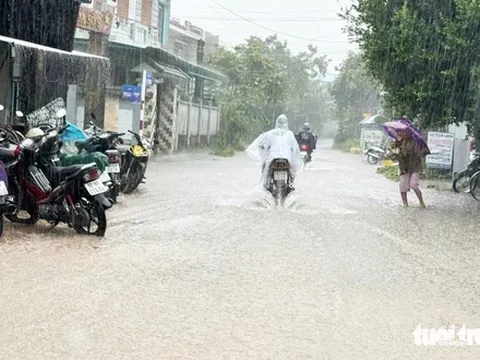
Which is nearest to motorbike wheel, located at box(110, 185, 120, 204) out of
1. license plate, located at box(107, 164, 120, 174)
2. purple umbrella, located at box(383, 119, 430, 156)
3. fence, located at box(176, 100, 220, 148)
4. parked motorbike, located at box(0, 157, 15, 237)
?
license plate, located at box(107, 164, 120, 174)

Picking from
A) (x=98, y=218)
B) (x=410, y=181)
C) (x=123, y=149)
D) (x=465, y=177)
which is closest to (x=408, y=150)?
(x=410, y=181)

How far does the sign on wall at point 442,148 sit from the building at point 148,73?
8174 mm

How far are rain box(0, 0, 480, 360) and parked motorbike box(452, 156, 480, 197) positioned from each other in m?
0.06

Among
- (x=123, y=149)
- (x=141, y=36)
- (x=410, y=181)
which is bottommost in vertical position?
(x=410, y=181)

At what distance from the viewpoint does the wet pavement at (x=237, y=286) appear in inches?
183

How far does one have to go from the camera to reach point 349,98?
52812 millimetres

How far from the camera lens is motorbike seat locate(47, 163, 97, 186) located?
7.82 metres

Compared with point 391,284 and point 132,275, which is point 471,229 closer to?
point 391,284

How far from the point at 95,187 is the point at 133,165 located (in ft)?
15.0

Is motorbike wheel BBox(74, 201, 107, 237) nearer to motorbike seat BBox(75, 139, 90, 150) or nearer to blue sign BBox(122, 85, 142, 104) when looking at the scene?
motorbike seat BBox(75, 139, 90, 150)

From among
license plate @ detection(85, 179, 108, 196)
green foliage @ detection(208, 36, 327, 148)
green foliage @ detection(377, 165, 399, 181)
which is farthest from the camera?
green foliage @ detection(208, 36, 327, 148)

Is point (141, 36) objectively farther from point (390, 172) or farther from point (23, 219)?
point (23, 219)

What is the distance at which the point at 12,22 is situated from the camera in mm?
12984

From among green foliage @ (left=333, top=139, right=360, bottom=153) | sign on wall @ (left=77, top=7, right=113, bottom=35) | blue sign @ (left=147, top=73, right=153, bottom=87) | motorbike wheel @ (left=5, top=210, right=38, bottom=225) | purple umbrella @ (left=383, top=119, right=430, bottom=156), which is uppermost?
sign on wall @ (left=77, top=7, right=113, bottom=35)
